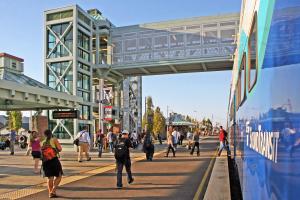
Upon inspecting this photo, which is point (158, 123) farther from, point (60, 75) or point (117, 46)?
point (60, 75)

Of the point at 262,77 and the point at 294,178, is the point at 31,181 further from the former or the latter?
the point at 294,178

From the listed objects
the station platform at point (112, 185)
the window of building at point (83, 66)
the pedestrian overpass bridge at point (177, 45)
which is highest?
the pedestrian overpass bridge at point (177, 45)

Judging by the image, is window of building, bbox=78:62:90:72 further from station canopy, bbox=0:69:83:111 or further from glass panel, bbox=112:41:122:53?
station canopy, bbox=0:69:83:111

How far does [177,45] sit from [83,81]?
9.90 metres

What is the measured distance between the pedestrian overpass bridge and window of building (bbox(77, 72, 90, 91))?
2411 millimetres

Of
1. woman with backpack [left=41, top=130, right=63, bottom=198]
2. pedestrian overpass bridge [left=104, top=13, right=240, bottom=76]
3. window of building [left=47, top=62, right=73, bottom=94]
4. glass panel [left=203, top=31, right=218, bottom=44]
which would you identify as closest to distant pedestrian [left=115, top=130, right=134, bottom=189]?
woman with backpack [left=41, top=130, right=63, bottom=198]

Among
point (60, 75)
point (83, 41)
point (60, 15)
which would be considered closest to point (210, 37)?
point (83, 41)

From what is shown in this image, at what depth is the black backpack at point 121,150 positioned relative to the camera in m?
10.9

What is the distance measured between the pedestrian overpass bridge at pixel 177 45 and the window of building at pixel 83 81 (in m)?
2.41

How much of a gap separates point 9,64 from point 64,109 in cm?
848

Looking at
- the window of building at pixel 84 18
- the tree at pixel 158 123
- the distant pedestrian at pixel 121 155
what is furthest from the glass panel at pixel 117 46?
the tree at pixel 158 123

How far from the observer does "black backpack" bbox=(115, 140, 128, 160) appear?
1090 centimetres

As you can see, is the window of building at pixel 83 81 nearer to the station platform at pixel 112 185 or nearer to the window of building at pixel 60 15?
the window of building at pixel 60 15

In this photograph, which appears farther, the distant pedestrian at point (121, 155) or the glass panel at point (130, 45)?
the glass panel at point (130, 45)
